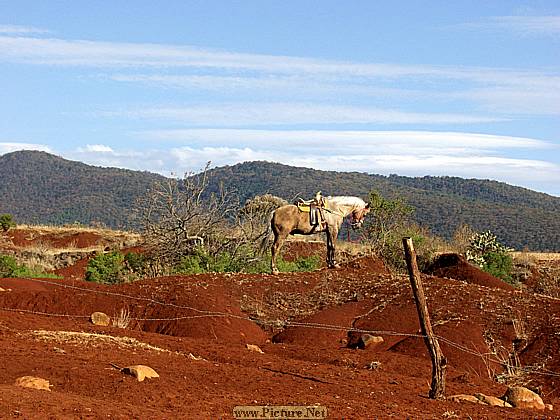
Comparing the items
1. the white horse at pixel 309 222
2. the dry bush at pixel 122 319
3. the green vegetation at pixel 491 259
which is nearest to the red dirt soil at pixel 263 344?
the dry bush at pixel 122 319

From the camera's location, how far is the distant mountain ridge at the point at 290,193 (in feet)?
255

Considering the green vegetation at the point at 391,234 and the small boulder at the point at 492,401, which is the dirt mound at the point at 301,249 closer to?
the green vegetation at the point at 391,234

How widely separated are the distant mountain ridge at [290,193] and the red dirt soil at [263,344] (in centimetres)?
5174

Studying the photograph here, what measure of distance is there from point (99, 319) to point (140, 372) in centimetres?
679

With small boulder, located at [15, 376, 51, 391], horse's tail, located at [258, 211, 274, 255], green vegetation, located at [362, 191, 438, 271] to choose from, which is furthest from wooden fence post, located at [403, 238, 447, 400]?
green vegetation, located at [362, 191, 438, 271]

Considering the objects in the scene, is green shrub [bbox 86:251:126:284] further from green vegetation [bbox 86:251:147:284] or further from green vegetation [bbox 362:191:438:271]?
green vegetation [bbox 362:191:438:271]

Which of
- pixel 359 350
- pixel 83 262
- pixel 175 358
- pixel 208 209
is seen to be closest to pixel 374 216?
pixel 208 209

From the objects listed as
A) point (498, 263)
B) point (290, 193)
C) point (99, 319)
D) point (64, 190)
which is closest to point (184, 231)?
point (99, 319)

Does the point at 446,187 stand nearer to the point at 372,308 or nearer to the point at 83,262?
the point at 83,262

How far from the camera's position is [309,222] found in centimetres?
2205

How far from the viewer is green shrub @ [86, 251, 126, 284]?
24.9 meters

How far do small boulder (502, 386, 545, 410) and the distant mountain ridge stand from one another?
5804 centimetres

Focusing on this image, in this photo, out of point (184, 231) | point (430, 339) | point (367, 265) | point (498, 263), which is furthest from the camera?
point (498, 263)

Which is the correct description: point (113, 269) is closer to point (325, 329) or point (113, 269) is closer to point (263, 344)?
point (325, 329)
